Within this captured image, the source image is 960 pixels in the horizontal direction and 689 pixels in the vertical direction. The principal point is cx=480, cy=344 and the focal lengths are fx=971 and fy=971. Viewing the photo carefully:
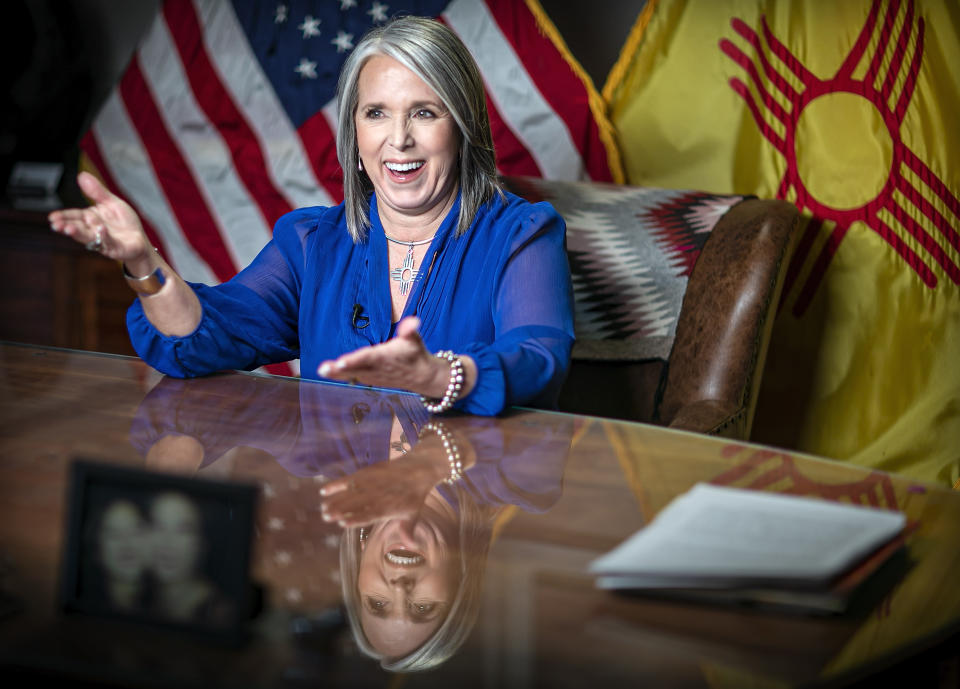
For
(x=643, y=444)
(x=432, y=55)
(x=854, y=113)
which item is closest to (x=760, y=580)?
(x=643, y=444)

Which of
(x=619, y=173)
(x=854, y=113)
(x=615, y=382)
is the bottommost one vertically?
(x=615, y=382)

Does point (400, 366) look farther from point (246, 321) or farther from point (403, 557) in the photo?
point (246, 321)

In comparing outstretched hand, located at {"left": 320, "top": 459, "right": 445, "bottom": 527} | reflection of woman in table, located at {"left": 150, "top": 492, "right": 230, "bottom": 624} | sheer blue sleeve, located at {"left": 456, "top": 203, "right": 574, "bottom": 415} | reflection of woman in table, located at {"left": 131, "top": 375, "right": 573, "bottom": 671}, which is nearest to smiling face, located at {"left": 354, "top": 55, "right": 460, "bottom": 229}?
sheer blue sleeve, located at {"left": 456, "top": 203, "right": 574, "bottom": 415}

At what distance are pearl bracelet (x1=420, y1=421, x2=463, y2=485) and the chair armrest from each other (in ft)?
2.26

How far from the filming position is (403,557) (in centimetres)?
83

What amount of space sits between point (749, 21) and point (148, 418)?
185 cm

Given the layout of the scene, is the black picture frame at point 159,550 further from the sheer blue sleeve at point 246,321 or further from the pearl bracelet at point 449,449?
the sheer blue sleeve at point 246,321

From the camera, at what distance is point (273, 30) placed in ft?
9.54

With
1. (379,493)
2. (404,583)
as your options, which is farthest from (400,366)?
(404,583)

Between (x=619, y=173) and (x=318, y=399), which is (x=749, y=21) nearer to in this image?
(x=619, y=173)

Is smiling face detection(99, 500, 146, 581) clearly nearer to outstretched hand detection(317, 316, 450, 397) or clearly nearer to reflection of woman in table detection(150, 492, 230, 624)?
reflection of woman in table detection(150, 492, 230, 624)

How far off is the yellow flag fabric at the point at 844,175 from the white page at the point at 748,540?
155 centimetres

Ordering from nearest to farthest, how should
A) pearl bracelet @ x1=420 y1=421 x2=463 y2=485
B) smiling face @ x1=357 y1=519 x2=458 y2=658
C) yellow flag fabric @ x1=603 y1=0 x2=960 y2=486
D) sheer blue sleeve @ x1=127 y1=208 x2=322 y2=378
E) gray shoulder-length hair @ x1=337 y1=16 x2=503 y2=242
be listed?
smiling face @ x1=357 y1=519 x2=458 y2=658
pearl bracelet @ x1=420 y1=421 x2=463 y2=485
sheer blue sleeve @ x1=127 y1=208 x2=322 y2=378
gray shoulder-length hair @ x1=337 y1=16 x2=503 y2=242
yellow flag fabric @ x1=603 y1=0 x2=960 y2=486

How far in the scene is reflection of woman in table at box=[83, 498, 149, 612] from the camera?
28.9 inches
